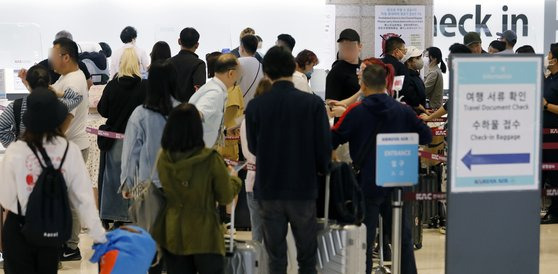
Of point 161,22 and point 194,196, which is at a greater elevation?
point 161,22

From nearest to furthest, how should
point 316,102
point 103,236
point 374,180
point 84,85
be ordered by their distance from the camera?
point 103,236 < point 316,102 < point 374,180 < point 84,85

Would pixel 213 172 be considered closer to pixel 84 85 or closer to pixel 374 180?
pixel 374 180

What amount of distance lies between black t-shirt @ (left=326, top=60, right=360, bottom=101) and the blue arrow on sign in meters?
2.86

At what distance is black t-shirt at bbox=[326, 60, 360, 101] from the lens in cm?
780

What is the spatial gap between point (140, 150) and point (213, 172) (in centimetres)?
93

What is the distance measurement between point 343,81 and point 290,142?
2554mm

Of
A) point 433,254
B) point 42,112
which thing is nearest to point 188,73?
point 433,254

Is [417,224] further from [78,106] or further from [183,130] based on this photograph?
[183,130]

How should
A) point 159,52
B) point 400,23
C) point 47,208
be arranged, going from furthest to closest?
point 400,23 → point 159,52 → point 47,208

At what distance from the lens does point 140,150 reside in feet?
19.3

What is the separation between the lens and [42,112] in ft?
15.7

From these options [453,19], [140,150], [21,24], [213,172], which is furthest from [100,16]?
[213,172]

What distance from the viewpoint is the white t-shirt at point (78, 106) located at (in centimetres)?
697

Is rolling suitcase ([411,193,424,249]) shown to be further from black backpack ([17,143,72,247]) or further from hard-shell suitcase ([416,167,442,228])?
black backpack ([17,143,72,247])
